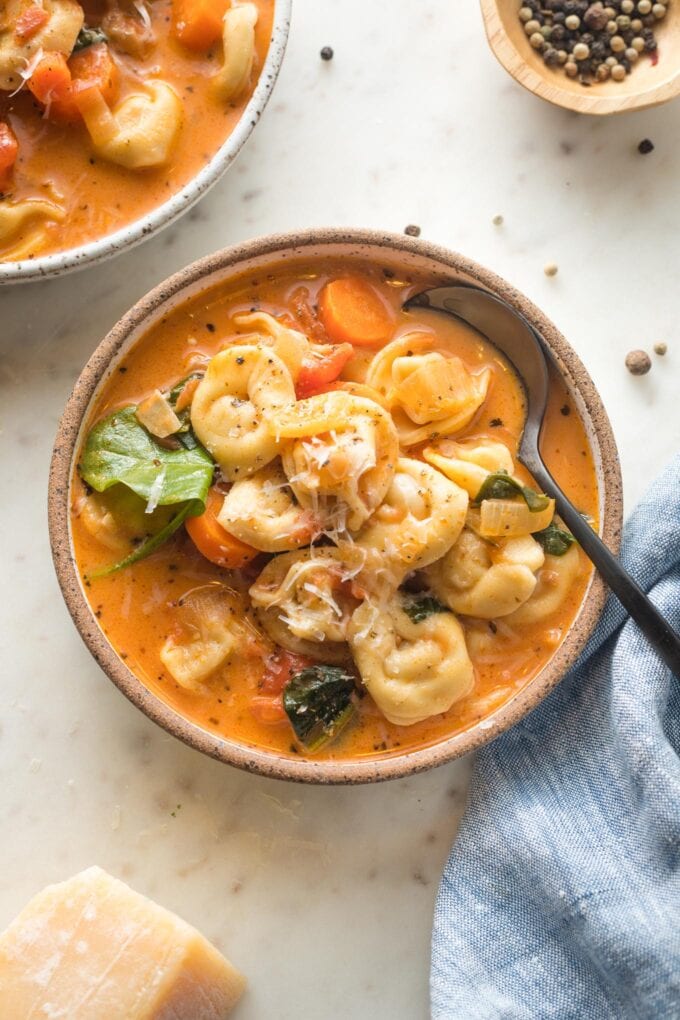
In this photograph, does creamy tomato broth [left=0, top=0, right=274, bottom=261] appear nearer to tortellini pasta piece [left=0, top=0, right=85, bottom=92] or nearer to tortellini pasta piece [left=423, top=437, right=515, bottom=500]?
tortellini pasta piece [left=0, top=0, right=85, bottom=92]

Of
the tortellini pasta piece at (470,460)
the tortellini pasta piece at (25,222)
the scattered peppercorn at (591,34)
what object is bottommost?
the tortellini pasta piece at (470,460)

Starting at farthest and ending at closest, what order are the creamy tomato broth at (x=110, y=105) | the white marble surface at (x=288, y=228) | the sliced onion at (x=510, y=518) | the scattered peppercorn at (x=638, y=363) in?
1. the scattered peppercorn at (x=638, y=363)
2. the white marble surface at (x=288, y=228)
3. the creamy tomato broth at (x=110, y=105)
4. the sliced onion at (x=510, y=518)

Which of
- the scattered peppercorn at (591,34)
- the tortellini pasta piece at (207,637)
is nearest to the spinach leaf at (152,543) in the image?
the tortellini pasta piece at (207,637)

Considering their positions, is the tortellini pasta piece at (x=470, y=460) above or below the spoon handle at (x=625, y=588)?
above

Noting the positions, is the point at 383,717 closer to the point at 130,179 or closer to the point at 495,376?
the point at 495,376

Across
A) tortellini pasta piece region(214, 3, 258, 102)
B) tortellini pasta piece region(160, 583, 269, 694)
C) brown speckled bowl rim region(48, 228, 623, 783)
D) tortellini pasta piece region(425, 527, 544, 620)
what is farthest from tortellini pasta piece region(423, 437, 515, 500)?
tortellini pasta piece region(214, 3, 258, 102)

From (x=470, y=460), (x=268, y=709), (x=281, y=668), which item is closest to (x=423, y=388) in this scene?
(x=470, y=460)

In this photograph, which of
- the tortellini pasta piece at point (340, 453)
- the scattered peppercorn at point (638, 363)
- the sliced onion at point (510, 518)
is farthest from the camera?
the scattered peppercorn at point (638, 363)

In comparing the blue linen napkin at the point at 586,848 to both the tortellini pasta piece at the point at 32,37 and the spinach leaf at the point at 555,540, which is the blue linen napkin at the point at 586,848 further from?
the tortellini pasta piece at the point at 32,37

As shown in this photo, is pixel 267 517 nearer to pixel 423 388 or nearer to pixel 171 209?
pixel 423 388
